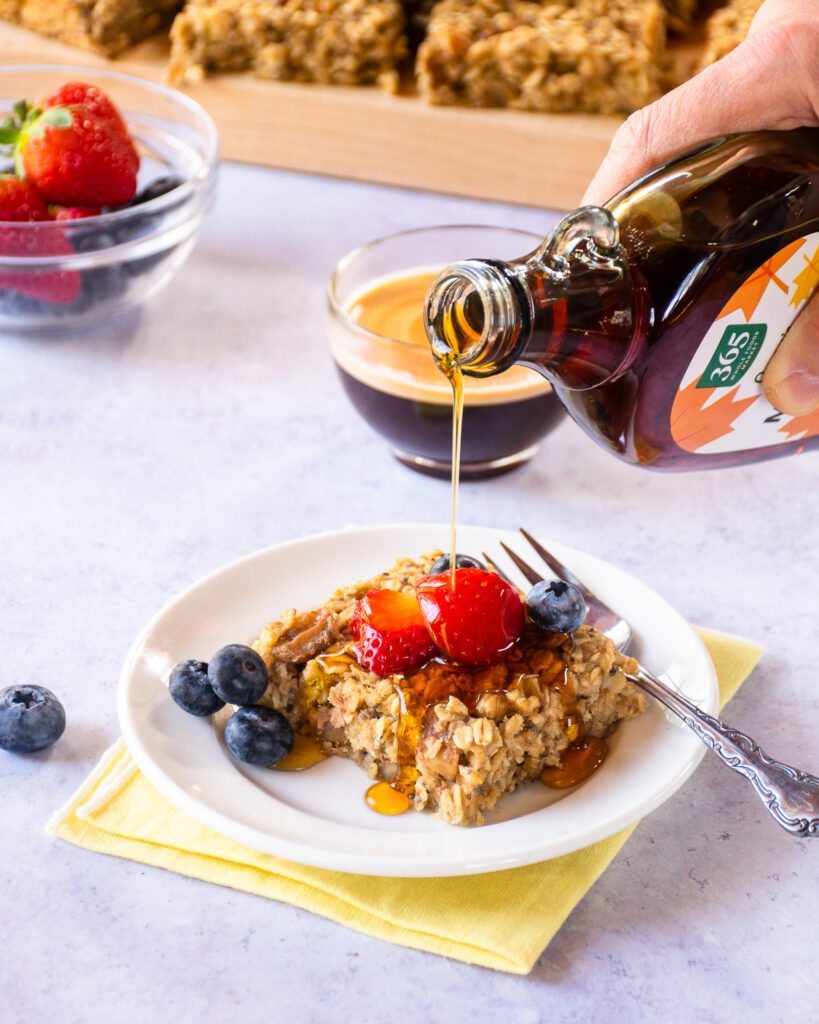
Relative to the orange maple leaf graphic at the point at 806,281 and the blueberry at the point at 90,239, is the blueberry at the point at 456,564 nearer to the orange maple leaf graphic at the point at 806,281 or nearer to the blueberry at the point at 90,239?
the orange maple leaf graphic at the point at 806,281

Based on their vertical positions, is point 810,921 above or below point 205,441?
above

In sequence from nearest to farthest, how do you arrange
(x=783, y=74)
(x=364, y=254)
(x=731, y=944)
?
(x=731, y=944)
(x=783, y=74)
(x=364, y=254)

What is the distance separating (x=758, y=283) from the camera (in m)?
1.23

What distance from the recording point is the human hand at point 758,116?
129 centimetres

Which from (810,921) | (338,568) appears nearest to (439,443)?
(338,568)

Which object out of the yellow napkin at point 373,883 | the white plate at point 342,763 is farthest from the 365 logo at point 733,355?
the yellow napkin at point 373,883

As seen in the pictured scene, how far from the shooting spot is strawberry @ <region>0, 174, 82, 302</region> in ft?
6.14

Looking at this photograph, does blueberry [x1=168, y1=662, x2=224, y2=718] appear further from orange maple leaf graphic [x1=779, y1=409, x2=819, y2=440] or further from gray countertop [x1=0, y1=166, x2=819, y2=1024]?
orange maple leaf graphic [x1=779, y1=409, x2=819, y2=440]

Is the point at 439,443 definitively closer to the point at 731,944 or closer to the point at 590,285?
the point at 590,285

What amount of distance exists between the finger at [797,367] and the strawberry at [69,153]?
1.10 m

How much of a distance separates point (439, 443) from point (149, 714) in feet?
2.05

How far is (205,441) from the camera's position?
1.86 m

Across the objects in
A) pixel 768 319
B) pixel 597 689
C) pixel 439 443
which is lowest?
pixel 439 443

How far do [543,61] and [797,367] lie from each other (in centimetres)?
127
